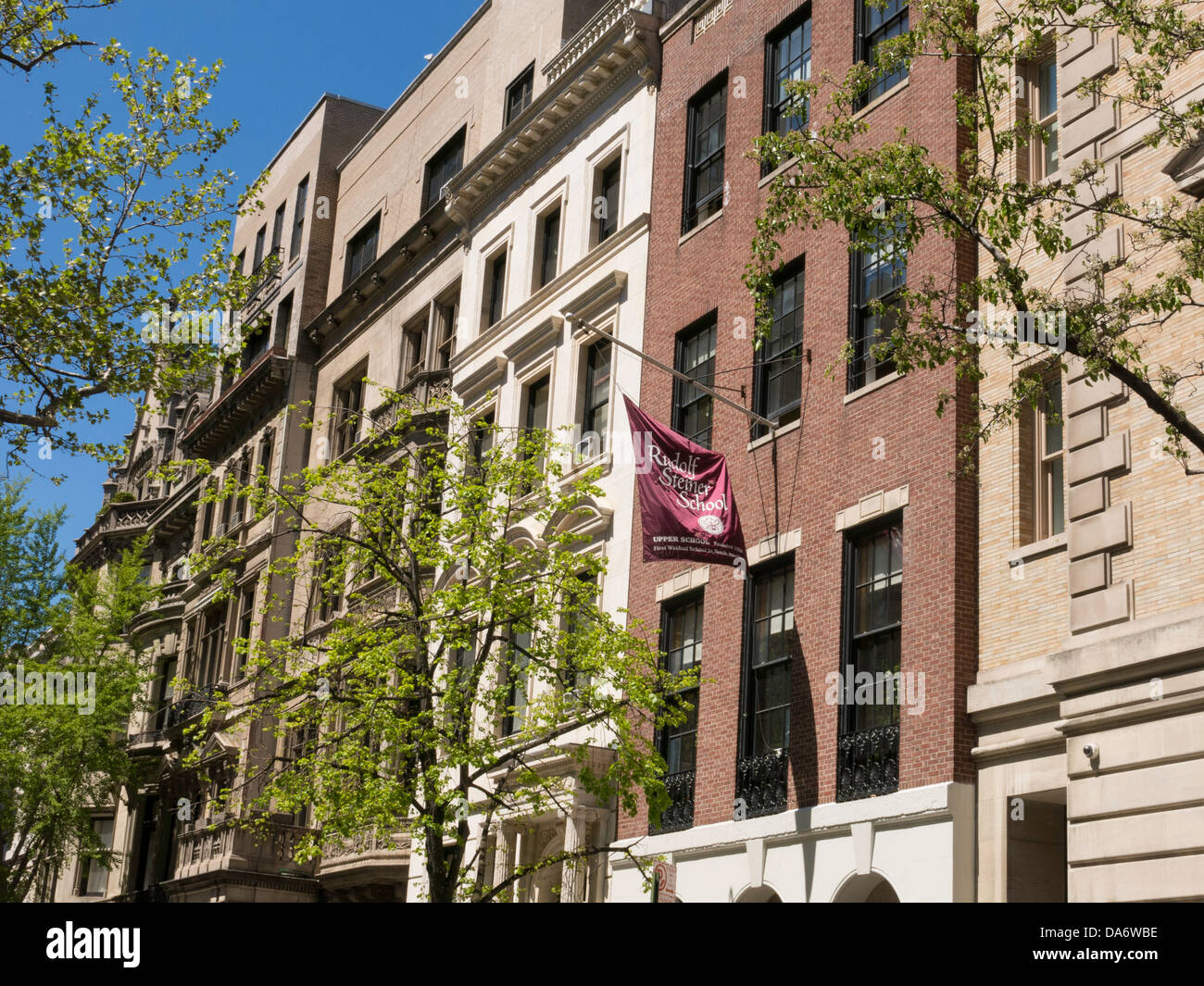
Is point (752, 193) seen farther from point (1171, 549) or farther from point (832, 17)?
point (1171, 549)

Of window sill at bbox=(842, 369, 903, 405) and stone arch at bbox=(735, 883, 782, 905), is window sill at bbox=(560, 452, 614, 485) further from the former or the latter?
stone arch at bbox=(735, 883, 782, 905)

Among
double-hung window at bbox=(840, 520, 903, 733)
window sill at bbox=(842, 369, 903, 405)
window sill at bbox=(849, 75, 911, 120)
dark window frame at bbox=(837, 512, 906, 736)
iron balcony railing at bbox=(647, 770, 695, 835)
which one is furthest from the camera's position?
iron balcony railing at bbox=(647, 770, 695, 835)

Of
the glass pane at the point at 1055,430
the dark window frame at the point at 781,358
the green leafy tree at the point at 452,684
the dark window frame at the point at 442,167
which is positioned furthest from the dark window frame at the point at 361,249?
the glass pane at the point at 1055,430

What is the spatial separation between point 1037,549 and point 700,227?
444 inches

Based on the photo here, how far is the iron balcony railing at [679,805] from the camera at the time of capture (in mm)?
23734

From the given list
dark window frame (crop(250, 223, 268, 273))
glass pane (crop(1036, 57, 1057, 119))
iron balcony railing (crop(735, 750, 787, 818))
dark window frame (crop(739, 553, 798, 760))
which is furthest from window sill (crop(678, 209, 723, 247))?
dark window frame (crop(250, 223, 268, 273))

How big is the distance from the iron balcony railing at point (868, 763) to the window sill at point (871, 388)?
190 inches

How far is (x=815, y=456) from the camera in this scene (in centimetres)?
2277

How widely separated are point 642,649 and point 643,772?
2056mm

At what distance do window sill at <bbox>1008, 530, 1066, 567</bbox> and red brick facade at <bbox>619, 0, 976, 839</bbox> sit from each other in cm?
79

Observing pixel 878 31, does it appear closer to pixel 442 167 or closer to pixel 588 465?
pixel 588 465

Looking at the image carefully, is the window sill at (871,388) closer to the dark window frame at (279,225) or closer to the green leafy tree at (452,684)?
the green leafy tree at (452,684)

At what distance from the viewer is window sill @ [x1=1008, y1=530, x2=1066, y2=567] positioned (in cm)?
1805

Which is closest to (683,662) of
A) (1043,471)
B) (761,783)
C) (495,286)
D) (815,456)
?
(761,783)
